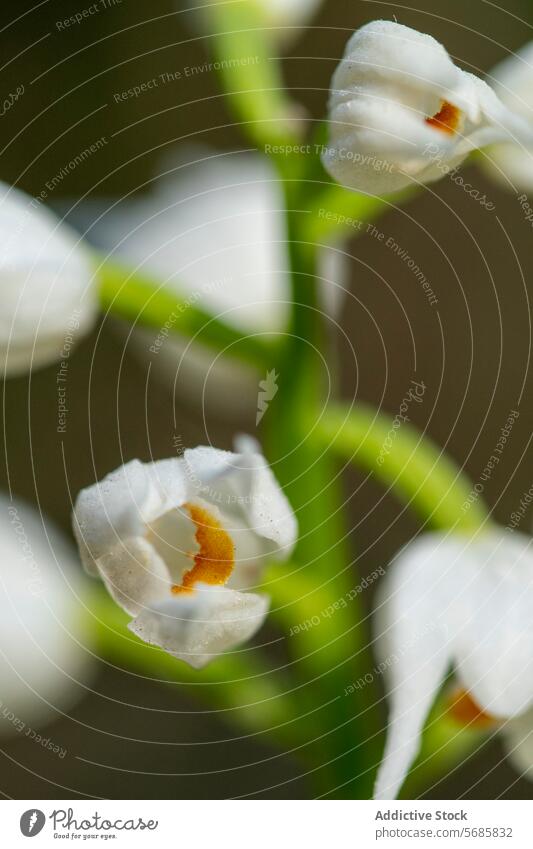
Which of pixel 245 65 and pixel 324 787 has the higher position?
pixel 245 65

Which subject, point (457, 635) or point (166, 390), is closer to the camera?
point (457, 635)

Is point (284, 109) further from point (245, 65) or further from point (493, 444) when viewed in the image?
point (493, 444)

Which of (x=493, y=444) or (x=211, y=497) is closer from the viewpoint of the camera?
(x=211, y=497)

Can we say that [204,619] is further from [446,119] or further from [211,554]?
[446,119]

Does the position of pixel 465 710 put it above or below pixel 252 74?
below
